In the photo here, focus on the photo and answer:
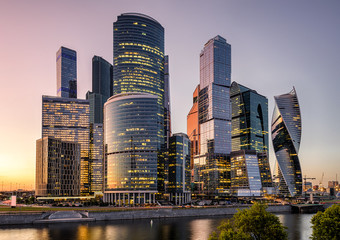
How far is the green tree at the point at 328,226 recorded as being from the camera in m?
71.5

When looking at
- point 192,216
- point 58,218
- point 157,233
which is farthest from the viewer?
point 192,216

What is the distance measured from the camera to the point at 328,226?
73.0m

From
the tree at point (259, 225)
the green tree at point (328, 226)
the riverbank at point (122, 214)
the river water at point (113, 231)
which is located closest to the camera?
the tree at point (259, 225)

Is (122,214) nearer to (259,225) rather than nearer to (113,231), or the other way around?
(113,231)

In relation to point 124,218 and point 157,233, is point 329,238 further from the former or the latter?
point 124,218

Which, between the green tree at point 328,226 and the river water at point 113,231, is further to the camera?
the river water at point 113,231

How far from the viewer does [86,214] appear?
529ft

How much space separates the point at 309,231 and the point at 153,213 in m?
76.4

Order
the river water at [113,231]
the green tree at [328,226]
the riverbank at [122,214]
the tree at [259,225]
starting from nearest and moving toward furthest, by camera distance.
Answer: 1. the tree at [259,225]
2. the green tree at [328,226]
3. the river water at [113,231]
4. the riverbank at [122,214]

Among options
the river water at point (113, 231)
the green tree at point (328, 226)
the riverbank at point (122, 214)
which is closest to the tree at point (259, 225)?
the green tree at point (328, 226)

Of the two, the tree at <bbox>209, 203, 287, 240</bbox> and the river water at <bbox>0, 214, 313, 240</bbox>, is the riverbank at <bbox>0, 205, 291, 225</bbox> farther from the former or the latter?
the tree at <bbox>209, 203, 287, 240</bbox>

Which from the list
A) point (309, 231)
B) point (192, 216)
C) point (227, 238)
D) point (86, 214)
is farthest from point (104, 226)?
point (227, 238)

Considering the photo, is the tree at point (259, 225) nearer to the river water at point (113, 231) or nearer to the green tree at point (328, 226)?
the green tree at point (328, 226)

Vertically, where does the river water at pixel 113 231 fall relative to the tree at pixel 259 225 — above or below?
below
